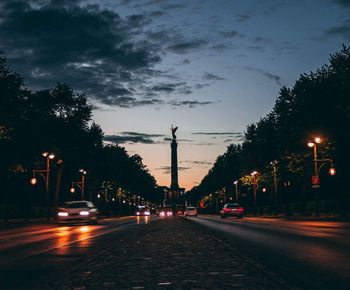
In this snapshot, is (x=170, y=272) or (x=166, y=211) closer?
(x=170, y=272)

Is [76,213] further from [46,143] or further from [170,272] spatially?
[170,272]

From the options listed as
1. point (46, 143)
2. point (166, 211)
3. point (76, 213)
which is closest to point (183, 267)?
point (76, 213)

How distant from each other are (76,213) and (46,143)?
2088cm

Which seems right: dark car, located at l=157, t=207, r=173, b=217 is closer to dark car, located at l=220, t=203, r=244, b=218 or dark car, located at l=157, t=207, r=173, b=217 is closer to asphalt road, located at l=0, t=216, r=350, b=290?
dark car, located at l=220, t=203, r=244, b=218

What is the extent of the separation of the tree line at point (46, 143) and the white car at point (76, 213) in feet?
21.9

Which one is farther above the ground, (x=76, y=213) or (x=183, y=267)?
(x=76, y=213)

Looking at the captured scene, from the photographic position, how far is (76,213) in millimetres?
38062

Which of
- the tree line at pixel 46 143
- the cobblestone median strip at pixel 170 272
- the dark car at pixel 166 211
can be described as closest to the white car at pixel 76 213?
the tree line at pixel 46 143

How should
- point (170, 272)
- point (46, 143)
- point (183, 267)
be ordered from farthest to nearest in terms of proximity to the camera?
point (46, 143), point (183, 267), point (170, 272)

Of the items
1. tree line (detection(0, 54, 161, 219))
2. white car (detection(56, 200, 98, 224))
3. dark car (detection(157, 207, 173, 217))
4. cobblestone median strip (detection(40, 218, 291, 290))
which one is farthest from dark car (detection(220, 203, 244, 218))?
dark car (detection(157, 207, 173, 217))

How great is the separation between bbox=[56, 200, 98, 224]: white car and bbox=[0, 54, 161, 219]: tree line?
6677mm

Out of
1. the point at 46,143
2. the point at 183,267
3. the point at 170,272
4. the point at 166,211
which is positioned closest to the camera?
the point at 170,272

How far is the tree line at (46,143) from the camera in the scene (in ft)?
149

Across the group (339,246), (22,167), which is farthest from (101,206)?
(339,246)
